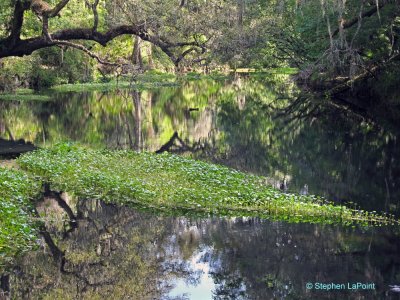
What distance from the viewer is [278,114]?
39.0 m

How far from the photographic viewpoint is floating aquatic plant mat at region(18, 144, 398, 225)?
575 inches

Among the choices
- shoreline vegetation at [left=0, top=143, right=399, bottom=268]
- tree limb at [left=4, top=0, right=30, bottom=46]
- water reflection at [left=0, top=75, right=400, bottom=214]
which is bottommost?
water reflection at [left=0, top=75, right=400, bottom=214]

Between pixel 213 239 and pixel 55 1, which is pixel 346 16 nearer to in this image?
pixel 55 1

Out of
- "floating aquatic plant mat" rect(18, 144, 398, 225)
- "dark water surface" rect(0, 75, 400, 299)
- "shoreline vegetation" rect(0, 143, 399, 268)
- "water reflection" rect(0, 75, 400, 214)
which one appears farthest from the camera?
"water reflection" rect(0, 75, 400, 214)

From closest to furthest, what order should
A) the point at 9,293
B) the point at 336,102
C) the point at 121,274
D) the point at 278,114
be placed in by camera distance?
the point at 9,293 < the point at 121,274 < the point at 278,114 < the point at 336,102

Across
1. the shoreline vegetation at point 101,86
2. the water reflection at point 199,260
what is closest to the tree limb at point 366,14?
the shoreline vegetation at point 101,86

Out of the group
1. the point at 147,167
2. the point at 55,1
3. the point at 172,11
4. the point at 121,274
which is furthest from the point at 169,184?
the point at 172,11

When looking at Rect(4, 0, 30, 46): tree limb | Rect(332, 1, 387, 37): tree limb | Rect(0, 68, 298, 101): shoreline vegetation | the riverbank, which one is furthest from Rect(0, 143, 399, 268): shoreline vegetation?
the riverbank

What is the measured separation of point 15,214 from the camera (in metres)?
13.0

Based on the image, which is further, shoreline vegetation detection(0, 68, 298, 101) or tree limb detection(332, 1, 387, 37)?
shoreline vegetation detection(0, 68, 298, 101)

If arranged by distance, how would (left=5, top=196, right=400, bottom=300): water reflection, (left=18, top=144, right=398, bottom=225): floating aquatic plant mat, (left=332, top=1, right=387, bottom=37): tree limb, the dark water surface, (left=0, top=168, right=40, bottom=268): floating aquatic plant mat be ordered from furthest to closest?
1. (left=332, top=1, right=387, bottom=37): tree limb
2. (left=18, top=144, right=398, bottom=225): floating aquatic plant mat
3. (left=0, top=168, right=40, bottom=268): floating aquatic plant mat
4. the dark water surface
5. (left=5, top=196, right=400, bottom=300): water reflection

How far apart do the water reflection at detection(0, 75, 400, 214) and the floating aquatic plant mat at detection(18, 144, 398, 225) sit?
1.61 metres

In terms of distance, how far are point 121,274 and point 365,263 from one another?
14.3 feet

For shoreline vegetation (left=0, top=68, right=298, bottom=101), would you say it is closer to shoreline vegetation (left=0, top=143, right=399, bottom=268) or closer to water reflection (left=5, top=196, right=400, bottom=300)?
shoreline vegetation (left=0, top=143, right=399, bottom=268)
